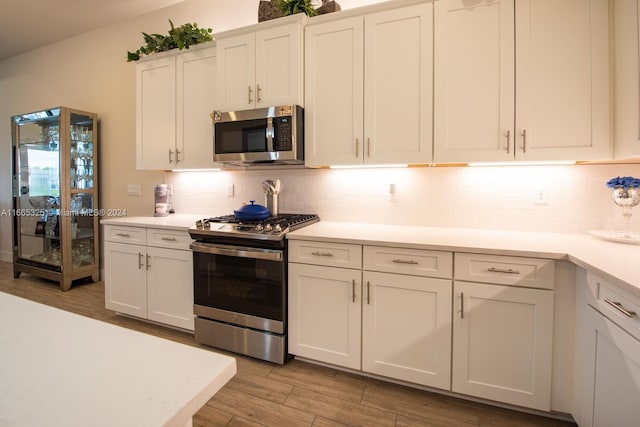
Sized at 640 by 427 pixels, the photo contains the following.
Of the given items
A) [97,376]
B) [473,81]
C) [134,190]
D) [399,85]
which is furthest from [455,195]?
[134,190]

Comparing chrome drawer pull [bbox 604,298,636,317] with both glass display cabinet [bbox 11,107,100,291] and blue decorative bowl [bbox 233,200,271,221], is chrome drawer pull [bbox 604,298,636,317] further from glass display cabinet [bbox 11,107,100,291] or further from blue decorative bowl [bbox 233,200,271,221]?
glass display cabinet [bbox 11,107,100,291]

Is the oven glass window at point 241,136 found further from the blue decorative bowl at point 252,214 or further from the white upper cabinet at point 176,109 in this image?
the blue decorative bowl at point 252,214

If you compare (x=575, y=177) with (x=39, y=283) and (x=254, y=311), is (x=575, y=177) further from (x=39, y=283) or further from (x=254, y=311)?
(x=39, y=283)

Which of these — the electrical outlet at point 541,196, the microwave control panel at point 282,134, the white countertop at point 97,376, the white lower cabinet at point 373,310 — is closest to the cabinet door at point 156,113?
the microwave control panel at point 282,134

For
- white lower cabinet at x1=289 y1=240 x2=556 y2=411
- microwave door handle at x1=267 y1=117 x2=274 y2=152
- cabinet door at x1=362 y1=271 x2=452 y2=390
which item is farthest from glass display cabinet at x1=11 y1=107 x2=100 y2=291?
cabinet door at x1=362 y1=271 x2=452 y2=390

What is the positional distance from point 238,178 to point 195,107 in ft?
2.38

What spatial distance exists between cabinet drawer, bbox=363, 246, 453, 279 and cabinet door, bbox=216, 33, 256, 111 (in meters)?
1.52

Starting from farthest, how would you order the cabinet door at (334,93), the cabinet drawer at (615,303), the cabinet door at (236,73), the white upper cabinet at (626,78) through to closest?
the cabinet door at (236,73) < the cabinet door at (334,93) < the white upper cabinet at (626,78) < the cabinet drawer at (615,303)

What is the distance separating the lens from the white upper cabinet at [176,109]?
271cm

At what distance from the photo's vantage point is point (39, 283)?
3.84m

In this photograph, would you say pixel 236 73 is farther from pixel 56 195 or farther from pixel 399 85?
pixel 56 195

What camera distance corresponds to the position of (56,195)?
3664mm

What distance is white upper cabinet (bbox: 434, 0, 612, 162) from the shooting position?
172 cm

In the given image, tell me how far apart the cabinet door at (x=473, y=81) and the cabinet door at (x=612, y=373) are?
1.02 m
